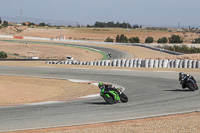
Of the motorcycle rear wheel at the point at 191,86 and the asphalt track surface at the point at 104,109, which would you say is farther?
the motorcycle rear wheel at the point at 191,86

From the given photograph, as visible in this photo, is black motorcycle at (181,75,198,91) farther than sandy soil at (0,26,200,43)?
No

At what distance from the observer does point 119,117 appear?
35.6 feet

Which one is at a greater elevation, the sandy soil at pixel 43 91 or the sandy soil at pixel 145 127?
the sandy soil at pixel 145 127

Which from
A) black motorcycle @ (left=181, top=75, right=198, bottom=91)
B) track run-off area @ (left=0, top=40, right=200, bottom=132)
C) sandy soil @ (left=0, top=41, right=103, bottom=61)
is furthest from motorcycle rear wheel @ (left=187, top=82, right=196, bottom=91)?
sandy soil @ (left=0, top=41, right=103, bottom=61)

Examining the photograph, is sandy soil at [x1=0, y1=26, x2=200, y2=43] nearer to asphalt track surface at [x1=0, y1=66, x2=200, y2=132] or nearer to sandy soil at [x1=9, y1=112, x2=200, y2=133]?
asphalt track surface at [x1=0, y1=66, x2=200, y2=132]

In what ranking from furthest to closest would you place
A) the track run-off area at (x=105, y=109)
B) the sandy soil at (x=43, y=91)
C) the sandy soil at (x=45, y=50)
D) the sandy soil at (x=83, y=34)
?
1. the sandy soil at (x=83, y=34)
2. the sandy soil at (x=45, y=50)
3. the sandy soil at (x=43, y=91)
4. the track run-off area at (x=105, y=109)

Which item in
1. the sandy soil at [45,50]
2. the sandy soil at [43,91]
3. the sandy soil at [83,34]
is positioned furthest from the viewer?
the sandy soil at [83,34]

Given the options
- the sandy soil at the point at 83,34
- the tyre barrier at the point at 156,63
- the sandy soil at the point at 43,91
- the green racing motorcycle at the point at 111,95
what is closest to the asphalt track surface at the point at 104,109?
the green racing motorcycle at the point at 111,95

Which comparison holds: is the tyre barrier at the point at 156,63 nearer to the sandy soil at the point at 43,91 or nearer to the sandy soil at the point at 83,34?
the sandy soil at the point at 43,91

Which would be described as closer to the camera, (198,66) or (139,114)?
(139,114)

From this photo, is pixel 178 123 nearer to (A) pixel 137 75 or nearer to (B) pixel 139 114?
(B) pixel 139 114

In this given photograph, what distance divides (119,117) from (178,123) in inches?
73.3

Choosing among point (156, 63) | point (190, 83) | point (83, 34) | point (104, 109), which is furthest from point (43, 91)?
point (83, 34)

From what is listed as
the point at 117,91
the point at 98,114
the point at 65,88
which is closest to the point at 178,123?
the point at 98,114
